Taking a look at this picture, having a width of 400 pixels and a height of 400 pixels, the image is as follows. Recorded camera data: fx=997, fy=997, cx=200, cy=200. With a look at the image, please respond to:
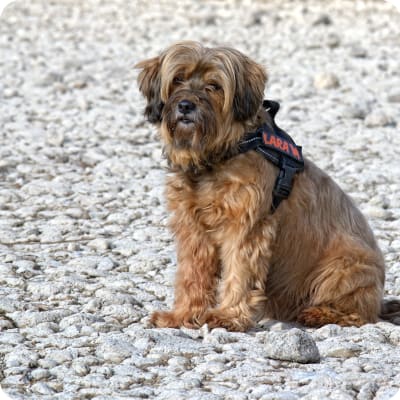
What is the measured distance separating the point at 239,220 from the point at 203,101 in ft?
2.59

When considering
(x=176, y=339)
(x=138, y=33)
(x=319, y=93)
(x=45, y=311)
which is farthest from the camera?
(x=138, y=33)

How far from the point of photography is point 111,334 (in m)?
5.98

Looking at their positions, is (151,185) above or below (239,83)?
below

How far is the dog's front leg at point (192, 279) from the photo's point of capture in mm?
6473

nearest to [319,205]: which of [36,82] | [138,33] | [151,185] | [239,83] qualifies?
[239,83]

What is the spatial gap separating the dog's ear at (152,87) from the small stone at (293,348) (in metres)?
1.79

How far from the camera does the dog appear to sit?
6328 mm

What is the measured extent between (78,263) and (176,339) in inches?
69.8

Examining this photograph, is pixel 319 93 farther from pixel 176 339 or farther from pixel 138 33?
pixel 176 339

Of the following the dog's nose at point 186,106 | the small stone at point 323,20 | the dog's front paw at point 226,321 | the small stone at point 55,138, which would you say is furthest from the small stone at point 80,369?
the small stone at point 323,20

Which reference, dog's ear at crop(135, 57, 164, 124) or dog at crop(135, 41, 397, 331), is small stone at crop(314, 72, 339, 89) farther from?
dog's ear at crop(135, 57, 164, 124)

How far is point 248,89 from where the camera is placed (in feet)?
21.2

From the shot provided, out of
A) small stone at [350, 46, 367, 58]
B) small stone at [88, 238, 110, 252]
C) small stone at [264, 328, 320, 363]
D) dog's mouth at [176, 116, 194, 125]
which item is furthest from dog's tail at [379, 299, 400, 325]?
small stone at [350, 46, 367, 58]

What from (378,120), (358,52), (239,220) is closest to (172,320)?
(239,220)
